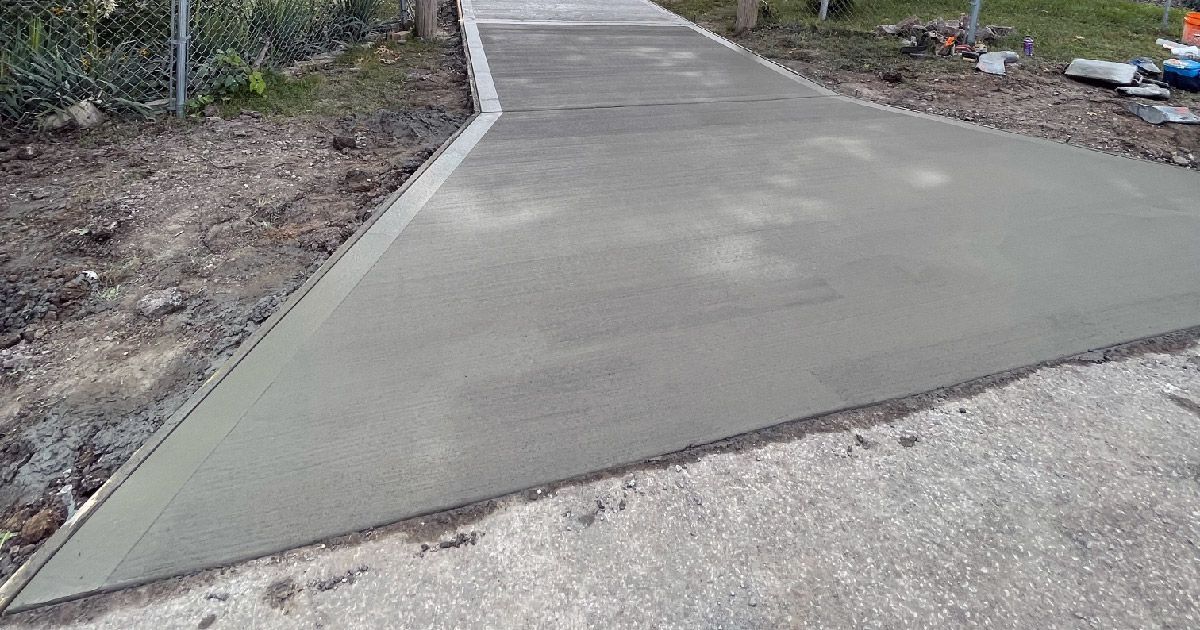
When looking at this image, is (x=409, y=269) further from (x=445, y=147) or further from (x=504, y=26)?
(x=504, y=26)

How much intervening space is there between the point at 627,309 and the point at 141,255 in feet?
8.63

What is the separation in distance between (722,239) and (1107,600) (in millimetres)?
2543

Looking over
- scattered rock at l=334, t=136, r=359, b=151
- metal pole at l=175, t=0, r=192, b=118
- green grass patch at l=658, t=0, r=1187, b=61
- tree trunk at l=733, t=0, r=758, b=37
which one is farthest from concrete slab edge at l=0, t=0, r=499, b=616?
green grass patch at l=658, t=0, r=1187, b=61

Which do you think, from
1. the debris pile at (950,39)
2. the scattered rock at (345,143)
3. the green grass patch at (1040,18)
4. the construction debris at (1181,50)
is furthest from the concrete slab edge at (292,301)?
the construction debris at (1181,50)

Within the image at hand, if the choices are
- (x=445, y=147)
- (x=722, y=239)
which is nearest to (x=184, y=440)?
(x=722, y=239)

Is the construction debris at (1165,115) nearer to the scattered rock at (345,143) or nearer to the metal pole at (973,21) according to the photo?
the metal pole at (973,21)

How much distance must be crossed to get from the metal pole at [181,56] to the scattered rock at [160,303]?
306 centimetres

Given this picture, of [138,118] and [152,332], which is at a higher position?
[138,118]

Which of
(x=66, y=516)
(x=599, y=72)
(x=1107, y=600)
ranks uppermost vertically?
(x=599, y=72)

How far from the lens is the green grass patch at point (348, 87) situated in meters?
6.43

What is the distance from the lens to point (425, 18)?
9.27 meters

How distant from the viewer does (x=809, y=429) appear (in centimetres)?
283

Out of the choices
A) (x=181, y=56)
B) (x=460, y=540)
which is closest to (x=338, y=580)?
(x=460, y=540)

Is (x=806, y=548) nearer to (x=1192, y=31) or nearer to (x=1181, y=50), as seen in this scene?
(x=1181, y=50)
